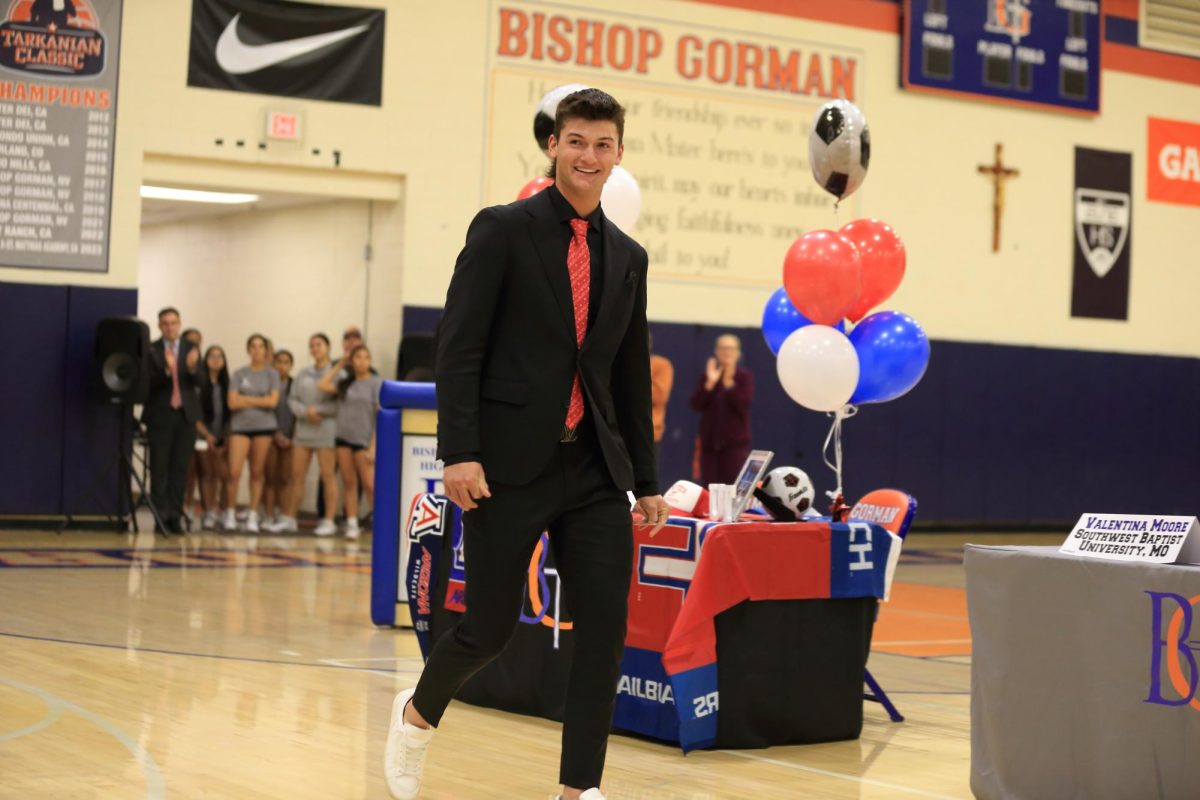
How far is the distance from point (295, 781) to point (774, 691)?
5.59 ft

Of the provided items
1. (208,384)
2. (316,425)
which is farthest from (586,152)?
(208,384)

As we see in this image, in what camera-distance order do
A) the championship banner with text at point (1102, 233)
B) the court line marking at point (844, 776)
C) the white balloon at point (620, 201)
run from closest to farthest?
1. the court line marking at point (844, 776)
2. the white balloon at point (620, 201)
3. the championship banner with text at point (1102, 233)

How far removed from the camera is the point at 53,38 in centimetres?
1238

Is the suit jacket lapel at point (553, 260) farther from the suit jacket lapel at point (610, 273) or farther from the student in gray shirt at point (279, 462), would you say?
the student in gray shirt at point (279, 462)

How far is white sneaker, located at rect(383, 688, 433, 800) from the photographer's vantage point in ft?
13.0

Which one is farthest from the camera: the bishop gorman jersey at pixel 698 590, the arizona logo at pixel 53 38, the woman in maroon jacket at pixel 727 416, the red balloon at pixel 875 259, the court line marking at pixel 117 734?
the arizona logo at pixel 53 38

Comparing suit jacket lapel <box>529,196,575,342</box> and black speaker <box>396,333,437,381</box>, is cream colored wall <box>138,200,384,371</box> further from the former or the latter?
suit jacket lapel <box>529,196,575,342</box>

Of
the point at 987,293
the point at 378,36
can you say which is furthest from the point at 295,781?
the point at 987,293

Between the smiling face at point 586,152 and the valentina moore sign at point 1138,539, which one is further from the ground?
the smiling face at point 586,152

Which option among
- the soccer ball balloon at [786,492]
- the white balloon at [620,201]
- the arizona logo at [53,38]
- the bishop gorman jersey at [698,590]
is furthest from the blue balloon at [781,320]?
the arizona logo at [53,38]

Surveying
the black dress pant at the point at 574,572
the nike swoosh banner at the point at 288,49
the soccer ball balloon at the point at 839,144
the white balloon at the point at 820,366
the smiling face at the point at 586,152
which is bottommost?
the black dress pant at the point at 574,572

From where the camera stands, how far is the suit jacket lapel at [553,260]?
12.4 feet

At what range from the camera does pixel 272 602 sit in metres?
8.59

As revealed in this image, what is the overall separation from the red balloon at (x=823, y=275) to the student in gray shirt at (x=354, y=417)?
672cm
